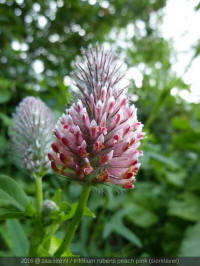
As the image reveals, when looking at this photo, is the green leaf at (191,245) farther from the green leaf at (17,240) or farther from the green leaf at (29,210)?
the green leaf at (29,210)

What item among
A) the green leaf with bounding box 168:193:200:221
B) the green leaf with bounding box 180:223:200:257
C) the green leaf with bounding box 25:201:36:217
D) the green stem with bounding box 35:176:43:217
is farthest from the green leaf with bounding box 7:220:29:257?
the green leaf with bounding box 168:193:200:221

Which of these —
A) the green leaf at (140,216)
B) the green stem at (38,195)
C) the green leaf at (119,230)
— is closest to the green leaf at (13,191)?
the green stem at (38,195)

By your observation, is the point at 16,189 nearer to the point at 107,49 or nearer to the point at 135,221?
the point at 107,49

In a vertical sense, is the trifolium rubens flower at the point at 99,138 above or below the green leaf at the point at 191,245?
above

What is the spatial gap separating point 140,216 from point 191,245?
821 mm

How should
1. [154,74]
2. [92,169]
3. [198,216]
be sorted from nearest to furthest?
[92,169] < [198,216] < [154,74]

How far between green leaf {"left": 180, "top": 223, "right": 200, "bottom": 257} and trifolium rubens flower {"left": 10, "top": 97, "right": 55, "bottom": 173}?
2360mm

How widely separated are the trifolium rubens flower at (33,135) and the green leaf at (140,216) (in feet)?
7.82

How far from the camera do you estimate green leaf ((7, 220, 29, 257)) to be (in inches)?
69.2

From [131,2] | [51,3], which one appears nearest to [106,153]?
[51,3]

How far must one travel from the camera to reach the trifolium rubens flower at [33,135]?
191cm

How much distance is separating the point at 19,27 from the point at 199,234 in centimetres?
403

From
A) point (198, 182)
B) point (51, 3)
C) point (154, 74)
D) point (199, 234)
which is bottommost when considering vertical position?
point (199, 234)

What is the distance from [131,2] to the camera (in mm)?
5457
